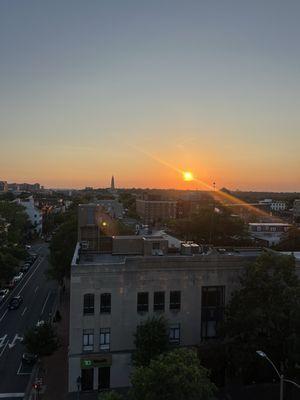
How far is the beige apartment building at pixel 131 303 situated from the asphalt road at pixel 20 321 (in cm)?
522

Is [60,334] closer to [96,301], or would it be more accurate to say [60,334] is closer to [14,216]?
[96,301]

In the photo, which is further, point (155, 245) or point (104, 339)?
point (155, 245)

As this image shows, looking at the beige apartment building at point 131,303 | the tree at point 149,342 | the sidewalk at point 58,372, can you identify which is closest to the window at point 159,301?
the beige apartment building at point 131,303

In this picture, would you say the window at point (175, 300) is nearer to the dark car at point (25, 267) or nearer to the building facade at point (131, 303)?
the building facade at point (131, 303)

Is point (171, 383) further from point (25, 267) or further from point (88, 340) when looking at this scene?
point (25, 267)

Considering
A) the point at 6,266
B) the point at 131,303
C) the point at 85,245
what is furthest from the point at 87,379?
the point at 6,266

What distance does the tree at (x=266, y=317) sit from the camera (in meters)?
28.2

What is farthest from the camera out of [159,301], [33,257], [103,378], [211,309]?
[33,257]

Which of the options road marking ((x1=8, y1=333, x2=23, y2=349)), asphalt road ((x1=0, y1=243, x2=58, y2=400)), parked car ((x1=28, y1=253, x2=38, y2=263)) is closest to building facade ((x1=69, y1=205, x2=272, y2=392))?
asphalt road ((x1=0, y1=243, x2=58, y2=400))

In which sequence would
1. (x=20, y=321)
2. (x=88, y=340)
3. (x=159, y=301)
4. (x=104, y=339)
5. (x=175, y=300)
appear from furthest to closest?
(x=20, y=321)
(x=175, y=300)
(x=159, y=301)
(x=104, y=339)
(x=88, y=340)

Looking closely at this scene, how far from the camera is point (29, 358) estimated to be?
36750 mm

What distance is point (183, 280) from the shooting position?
33.4m

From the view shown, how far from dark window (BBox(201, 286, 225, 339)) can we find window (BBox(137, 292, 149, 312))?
189 inches

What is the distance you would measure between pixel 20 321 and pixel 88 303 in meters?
19.7
